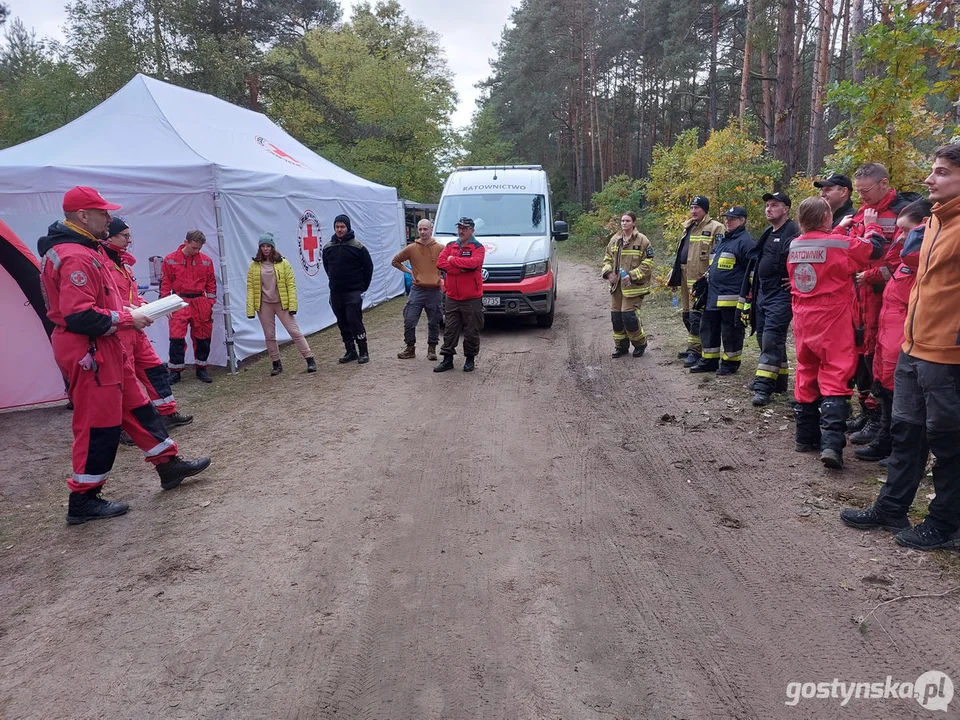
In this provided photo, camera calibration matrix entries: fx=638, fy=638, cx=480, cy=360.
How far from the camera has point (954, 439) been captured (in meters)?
3.24

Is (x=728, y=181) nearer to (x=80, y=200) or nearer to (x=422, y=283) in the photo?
(x=422, y=283)

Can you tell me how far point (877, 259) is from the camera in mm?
Result: 4453

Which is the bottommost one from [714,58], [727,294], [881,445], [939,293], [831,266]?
[881,445]

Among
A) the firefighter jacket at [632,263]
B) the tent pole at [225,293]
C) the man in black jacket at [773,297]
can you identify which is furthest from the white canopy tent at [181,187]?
the man in black jacket at [773,297]

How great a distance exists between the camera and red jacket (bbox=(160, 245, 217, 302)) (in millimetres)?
7680

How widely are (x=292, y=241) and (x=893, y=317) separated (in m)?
8.37

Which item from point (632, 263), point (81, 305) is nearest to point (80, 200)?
point (81, 305)

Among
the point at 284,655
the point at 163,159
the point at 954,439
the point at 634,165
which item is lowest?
the point at 284,655

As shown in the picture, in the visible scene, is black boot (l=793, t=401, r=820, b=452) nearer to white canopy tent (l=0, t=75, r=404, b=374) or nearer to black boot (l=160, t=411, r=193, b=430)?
black boot (l=160, t=411, r=193, b=430)

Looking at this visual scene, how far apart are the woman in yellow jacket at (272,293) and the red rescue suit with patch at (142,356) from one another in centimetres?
187

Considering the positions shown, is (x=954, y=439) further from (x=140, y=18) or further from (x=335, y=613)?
(x=140, y=18)

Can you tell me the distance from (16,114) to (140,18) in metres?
7.31

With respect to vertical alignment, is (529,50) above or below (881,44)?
above

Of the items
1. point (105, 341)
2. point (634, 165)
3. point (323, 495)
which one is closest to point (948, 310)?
point (323, 495)
